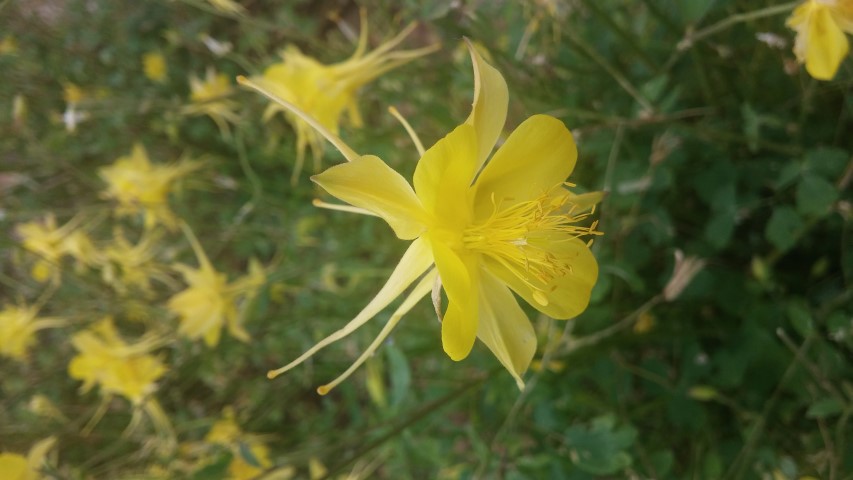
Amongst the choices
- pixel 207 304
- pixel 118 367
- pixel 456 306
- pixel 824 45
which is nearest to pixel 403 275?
pixel 456 306

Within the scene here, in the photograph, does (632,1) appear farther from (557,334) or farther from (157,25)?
(157,25)

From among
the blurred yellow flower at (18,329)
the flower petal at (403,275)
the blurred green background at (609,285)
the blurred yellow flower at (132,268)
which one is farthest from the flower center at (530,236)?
the blurred yellow flower at (18,329)

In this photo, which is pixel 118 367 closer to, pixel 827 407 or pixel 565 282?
pixel 565 282

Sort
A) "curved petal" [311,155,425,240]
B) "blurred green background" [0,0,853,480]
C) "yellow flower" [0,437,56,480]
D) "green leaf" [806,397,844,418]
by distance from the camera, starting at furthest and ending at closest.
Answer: "blurred green background" [0,0,853,480]
"yellow flower" [0,437,56,480]
"green leaf" [806,397,844,418]
"curved petal" [311,155,425,240]

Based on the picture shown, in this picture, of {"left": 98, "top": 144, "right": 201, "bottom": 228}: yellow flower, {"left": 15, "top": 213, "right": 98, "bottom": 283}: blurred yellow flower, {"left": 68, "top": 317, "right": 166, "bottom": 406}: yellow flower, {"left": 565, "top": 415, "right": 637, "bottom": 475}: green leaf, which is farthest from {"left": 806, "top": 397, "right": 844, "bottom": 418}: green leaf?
{"left": 15, "top": 213, "right": 98, "bottom": 283}: blurred yellow flower

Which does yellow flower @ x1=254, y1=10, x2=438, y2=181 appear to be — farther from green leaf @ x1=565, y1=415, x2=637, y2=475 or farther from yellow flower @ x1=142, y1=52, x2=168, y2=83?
yellow flower @ x1=142, y1=52, x2=168, y2=83

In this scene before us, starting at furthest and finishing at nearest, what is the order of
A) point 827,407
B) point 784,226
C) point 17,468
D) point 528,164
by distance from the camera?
point 784,226, point 17,468, point 827,407, point 528,164

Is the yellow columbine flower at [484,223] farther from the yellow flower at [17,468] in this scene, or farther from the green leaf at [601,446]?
the yellow flower at [17,468]
